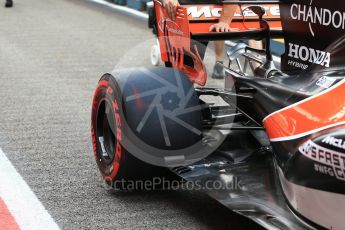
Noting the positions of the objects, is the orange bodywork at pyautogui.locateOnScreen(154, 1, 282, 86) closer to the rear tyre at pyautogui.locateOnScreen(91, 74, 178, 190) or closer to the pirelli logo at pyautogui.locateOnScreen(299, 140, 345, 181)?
the rear tyre at pyautogui.locateOnScreen(91, 74, 178, 190)

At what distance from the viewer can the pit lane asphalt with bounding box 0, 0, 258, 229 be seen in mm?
3914

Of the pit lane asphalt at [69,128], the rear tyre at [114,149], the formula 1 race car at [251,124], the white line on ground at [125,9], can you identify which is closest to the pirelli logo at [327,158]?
the formula 1 race car at [251,124]

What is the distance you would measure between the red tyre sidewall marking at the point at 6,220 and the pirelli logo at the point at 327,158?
1.70 metres

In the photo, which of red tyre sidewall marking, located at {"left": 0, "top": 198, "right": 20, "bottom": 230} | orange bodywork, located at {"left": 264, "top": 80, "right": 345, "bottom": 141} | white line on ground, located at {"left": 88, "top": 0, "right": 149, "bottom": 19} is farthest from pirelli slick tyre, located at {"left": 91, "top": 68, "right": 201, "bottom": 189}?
white line on ground, located at {"left": 88, "top": 0, "right": 149, "bottom": 19}

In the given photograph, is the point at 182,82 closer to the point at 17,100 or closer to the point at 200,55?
Result: the point at 200,55

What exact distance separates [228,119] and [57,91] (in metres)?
3.25

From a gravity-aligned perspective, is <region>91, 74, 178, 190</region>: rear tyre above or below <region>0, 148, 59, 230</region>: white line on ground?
above

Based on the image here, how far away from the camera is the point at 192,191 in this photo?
427 cm

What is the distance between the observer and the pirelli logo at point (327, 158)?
9.12ft

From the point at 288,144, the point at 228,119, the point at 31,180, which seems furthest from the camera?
the point at 31,180

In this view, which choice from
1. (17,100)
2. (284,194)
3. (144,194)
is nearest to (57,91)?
(17,100)

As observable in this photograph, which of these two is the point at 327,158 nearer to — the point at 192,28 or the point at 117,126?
the point at 117,126

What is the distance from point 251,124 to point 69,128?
207 cm

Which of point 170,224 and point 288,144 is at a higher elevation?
point 288,144
